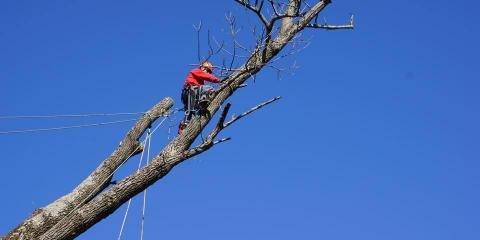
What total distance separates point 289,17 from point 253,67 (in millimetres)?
583

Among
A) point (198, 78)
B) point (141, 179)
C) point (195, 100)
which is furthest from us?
point (198, 78)

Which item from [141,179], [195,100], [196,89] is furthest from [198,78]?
[141,179]

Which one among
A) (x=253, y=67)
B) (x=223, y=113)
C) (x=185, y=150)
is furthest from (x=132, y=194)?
(x=253, y=67)

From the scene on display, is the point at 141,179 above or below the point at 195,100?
below

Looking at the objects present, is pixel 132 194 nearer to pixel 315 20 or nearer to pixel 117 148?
pixel 117 148

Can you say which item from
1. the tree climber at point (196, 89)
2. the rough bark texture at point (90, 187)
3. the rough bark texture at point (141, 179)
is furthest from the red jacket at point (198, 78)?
the rough bark texture at point (141, 179)

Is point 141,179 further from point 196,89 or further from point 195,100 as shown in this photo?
point 196,89

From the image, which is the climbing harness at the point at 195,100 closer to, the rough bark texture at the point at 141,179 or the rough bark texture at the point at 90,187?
the rough bark texture at the point at 141,179

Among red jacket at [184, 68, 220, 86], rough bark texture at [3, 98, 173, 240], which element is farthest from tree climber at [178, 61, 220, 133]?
rough bark texture at [3, 98, 173, 240]

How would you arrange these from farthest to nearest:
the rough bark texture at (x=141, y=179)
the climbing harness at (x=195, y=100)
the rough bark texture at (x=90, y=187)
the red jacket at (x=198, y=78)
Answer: the red jacket at (x=198, y=78)
the climbing harness at (x=195, y=100)
the rough bark texture at (x=90, y=187)
the rough bark texture at (x=141, y=179)

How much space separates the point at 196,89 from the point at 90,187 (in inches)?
55.7

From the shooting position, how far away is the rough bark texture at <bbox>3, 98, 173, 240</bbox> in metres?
5.52

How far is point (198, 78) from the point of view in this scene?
20.8 ft

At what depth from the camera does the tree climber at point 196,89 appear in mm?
5966
